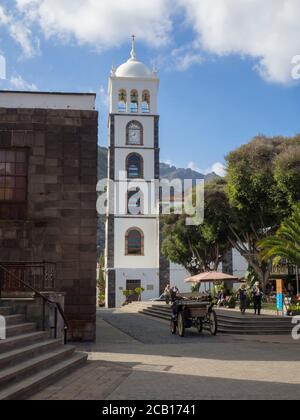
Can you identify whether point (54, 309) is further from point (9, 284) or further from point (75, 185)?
point (75, 185)

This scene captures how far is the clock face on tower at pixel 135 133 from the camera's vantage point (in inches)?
2024

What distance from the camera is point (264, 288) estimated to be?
1281 inches

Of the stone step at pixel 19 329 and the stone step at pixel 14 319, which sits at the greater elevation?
the stone step at pixel 14 319

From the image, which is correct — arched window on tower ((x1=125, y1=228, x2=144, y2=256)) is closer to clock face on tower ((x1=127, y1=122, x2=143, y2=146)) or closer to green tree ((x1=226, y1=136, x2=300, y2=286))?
clock face on tower ((x1=127, y1=122, x2=143, y2=146))

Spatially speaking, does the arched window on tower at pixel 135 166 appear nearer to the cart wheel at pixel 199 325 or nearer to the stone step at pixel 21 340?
the cart wheel at pixel 199 325

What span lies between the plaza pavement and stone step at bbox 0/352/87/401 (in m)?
0.15

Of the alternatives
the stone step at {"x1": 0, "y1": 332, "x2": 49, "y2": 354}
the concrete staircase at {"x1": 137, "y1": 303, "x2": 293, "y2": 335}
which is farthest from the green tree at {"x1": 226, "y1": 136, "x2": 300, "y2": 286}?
the stone step at {"x1": 0, "y1": 332, "x2": 49, "y2": 354}

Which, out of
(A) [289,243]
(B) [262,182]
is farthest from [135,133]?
(A) [289,243]

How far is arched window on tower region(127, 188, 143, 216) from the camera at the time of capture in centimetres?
5022

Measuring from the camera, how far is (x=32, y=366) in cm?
827

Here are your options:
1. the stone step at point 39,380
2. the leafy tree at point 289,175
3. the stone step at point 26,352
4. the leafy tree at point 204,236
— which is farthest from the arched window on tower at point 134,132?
the stone step at point 39,380

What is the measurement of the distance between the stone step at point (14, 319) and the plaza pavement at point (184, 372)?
1.73 meters
